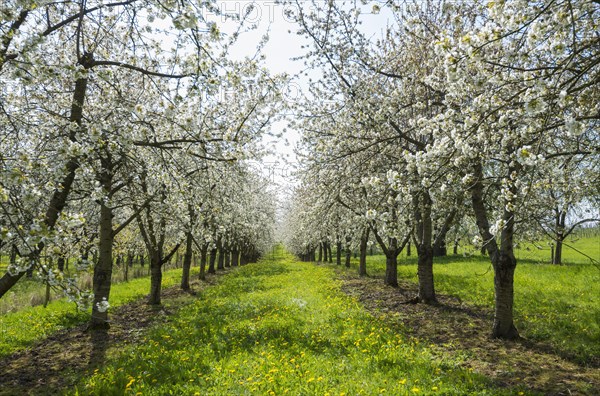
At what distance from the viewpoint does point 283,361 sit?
6.97 m

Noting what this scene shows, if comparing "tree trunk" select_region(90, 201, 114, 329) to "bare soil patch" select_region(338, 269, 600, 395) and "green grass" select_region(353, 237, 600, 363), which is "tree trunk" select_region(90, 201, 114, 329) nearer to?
"bare soil patch" select_region(338, 269, 600, 395)

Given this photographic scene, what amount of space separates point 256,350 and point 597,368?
21.1 feet

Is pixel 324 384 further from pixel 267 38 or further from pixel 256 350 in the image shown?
pixel 267 38

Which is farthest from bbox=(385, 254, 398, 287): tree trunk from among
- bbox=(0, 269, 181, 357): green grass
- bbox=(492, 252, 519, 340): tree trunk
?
bbox=(0, 269, 181, 357): green grass

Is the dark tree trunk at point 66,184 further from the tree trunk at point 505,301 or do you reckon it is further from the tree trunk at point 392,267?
the tree trunk at point 392,267

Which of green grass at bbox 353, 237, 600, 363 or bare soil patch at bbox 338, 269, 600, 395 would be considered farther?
green grass at bbox 353, 237, 600, 363

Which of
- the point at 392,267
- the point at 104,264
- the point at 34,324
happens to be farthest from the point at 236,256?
the point at 104,264

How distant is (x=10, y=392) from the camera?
21.1 feet

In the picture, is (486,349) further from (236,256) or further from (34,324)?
(236,256)

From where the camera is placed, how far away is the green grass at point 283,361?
580 cm

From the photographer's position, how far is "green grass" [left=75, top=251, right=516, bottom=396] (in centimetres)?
580

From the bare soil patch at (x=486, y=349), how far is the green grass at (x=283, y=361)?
0.55 metres

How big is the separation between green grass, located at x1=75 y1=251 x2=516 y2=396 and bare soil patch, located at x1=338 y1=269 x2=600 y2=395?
0.55 metres

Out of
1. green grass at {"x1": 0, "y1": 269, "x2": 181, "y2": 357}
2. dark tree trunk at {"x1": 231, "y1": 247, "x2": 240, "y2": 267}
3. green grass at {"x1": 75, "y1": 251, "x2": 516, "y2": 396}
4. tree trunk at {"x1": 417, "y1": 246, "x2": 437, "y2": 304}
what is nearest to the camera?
green grass at {"x1": 75, "y1": 251, "x2": 516, "y2": 396}
